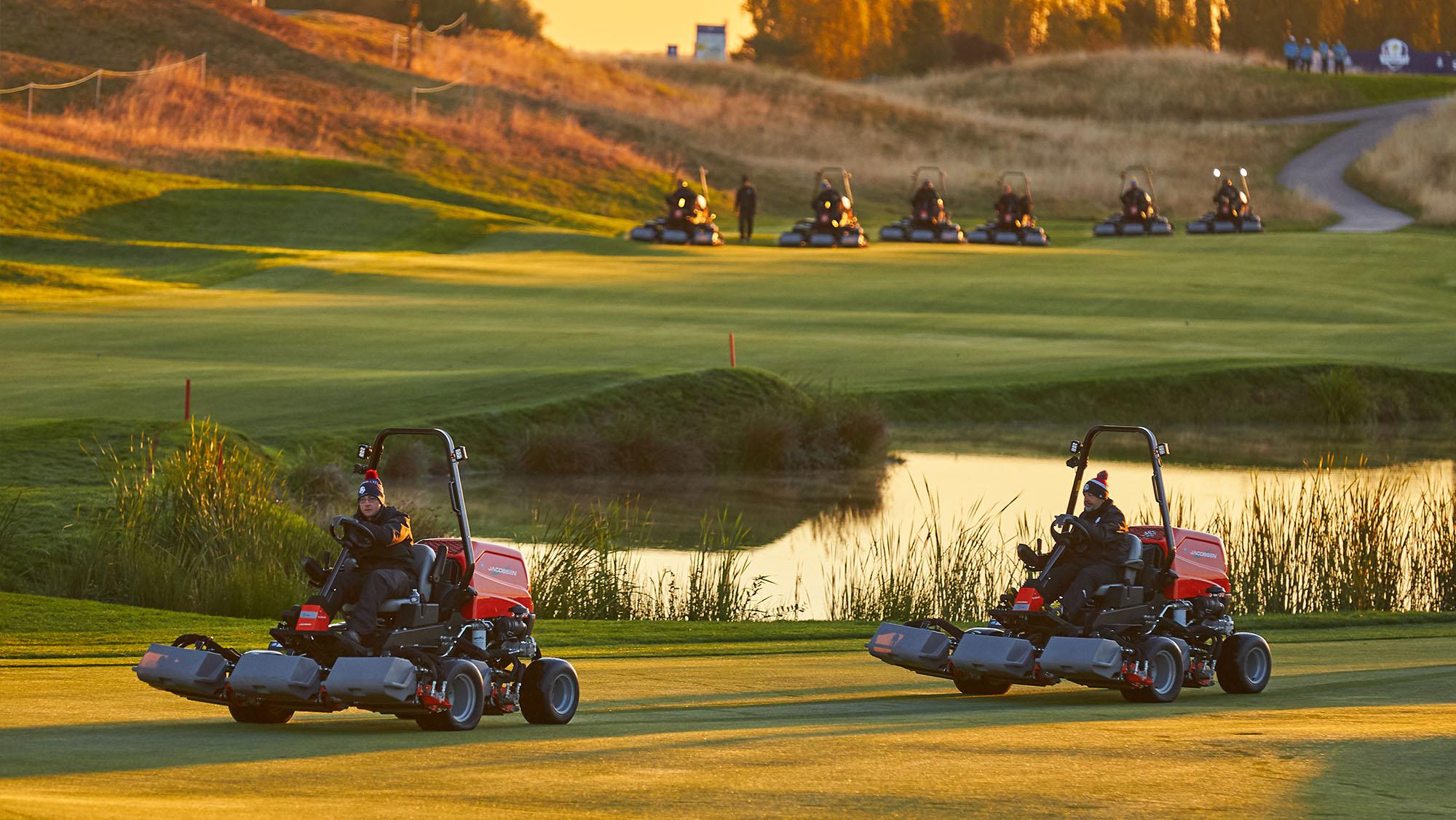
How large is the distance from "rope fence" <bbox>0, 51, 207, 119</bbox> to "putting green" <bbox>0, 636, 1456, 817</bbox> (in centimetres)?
6607

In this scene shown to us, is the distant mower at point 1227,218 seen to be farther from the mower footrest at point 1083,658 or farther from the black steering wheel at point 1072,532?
the mower footrest at point 1083,658

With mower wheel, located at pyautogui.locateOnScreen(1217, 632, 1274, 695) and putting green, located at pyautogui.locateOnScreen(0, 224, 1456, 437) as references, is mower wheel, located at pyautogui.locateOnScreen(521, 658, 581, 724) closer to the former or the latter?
mower wheel, located at pyautogui.locateOnScreen(1217, 632, 1274, 695)

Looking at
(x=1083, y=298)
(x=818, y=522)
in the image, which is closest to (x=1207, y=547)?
(x=818, y=522)

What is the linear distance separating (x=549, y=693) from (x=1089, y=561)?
3899mm

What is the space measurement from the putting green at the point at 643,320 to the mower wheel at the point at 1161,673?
18257mm

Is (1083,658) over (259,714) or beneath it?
over

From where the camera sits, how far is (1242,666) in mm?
15102

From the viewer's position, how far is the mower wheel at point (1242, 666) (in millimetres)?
15094

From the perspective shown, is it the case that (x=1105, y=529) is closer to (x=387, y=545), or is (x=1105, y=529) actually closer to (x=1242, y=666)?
(x=1242, y=666)

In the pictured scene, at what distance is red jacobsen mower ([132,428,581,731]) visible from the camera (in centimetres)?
1155

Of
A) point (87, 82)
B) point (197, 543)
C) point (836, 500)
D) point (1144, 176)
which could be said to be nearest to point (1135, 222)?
point (1144, 176)

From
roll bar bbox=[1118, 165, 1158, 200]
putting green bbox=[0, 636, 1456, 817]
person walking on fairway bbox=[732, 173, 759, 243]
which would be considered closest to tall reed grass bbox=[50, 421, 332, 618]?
putting green bbox=[0, 636, 1456, 817]

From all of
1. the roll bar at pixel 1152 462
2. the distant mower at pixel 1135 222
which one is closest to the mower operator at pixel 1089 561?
the roll bar at pixel 1152 462

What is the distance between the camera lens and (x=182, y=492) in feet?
69.8
